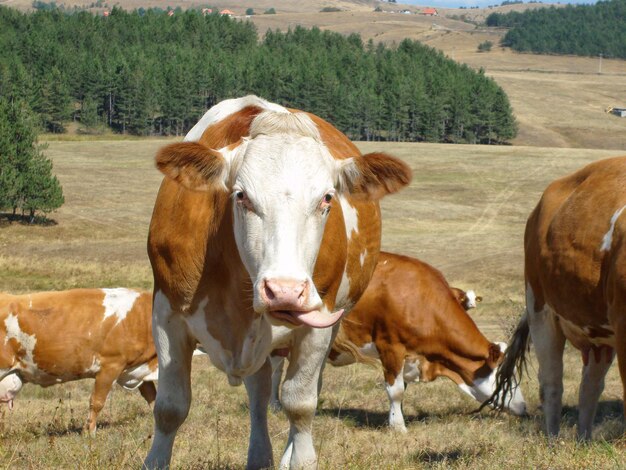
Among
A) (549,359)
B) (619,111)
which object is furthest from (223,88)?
(549,359)

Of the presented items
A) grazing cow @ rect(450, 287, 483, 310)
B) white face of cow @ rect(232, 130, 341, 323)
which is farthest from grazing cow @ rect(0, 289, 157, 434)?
white face of cow @ rect(232, 130, 341, 323)

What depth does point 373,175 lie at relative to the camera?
16.6ft

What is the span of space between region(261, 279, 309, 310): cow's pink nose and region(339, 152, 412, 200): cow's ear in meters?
1.02

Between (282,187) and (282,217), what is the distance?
168mm

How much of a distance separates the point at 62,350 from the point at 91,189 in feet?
162

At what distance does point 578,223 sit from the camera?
7305 millimetres

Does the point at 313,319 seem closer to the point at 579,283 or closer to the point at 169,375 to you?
the point at 169,375

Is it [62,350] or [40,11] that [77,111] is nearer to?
[40,11]

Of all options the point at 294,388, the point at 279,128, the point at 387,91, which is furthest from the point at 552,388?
the point at 387,91

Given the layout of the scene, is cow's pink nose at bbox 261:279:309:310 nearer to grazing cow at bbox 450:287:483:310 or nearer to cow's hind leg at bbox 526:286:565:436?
cow's hind leg at bbox 526:286:565:436

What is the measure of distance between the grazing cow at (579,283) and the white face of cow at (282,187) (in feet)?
7.68

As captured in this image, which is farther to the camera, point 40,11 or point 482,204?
point 40,11

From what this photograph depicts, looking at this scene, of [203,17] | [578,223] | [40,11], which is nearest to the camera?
[578,223]

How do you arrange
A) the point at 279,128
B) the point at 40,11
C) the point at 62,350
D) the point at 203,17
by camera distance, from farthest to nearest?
the point at 203,17 → the point at 40,11 → the point at 62,350 → the point at 279,128
